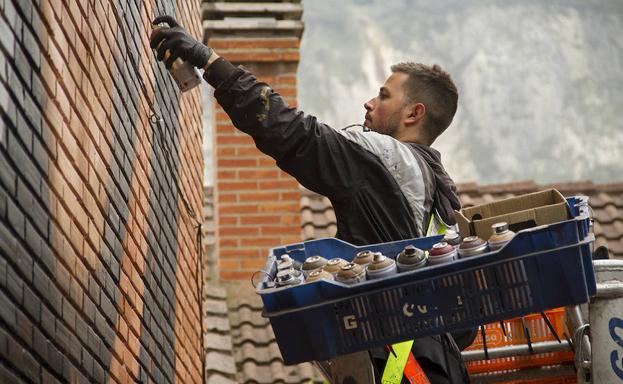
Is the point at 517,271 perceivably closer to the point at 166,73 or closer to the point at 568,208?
the point at 568,208

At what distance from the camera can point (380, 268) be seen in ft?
11.8

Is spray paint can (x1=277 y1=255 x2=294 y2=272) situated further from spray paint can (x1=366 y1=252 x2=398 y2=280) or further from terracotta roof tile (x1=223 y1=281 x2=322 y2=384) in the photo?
terracotta roof tile (x1=223 y1=281 x2=322 y2=384)

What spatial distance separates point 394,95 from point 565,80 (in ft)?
112

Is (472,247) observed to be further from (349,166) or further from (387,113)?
(387,113)

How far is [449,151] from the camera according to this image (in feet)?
120

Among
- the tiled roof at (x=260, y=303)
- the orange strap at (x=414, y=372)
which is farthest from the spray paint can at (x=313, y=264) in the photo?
the tiled roof at (x=260, y=303)

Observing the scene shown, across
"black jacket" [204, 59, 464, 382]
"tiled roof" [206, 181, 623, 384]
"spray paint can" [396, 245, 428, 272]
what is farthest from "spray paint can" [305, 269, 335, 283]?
"tiled roof" [206, 181, 623, 384]

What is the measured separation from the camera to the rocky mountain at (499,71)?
3684cm

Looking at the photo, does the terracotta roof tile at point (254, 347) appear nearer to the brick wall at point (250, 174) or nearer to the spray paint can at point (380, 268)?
the brick wall at point (250, 174)

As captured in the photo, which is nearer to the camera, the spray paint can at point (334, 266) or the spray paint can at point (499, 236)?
the spray paint can at point (499, 236)

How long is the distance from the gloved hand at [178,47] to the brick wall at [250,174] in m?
5.77

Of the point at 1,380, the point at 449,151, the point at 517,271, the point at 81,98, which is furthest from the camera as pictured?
the point at 449,151

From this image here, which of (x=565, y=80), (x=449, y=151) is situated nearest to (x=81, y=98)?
(x=449, y=151)

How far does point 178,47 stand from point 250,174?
6025 millimetres
